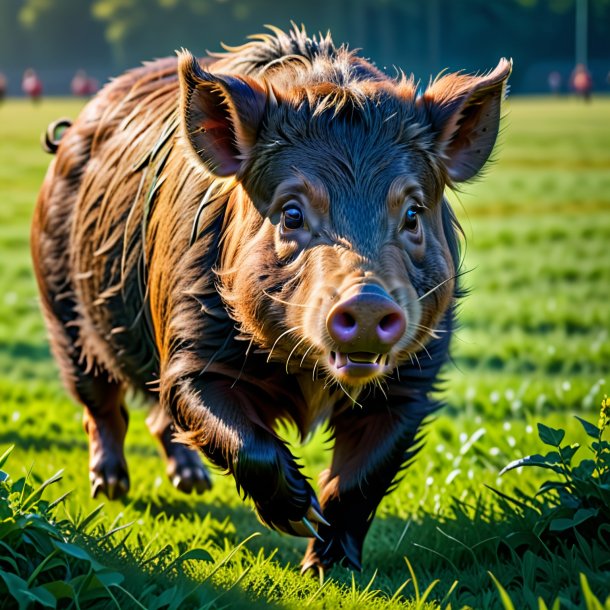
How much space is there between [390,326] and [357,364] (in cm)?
22

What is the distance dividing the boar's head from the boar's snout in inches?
0.6

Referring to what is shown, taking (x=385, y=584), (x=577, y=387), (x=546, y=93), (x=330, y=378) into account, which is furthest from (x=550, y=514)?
(x=546, y=93)

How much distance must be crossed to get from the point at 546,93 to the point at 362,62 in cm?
5646

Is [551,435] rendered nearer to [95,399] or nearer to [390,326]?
[390,326]

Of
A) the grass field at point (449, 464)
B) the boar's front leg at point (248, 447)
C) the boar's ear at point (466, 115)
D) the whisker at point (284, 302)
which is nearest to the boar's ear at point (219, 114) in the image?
the whisker at point (284, 302)

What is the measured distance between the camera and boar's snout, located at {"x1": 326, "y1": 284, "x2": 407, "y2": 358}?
9.89 ft

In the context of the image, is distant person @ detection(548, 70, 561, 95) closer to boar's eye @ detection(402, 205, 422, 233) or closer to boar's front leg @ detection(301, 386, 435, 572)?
boar's front leg @ detection(301, 386, 435, 572)

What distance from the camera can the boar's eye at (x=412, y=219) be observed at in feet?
11.5

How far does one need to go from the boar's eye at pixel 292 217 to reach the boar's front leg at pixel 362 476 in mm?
830

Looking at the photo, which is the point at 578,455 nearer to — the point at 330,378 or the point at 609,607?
the point at 330,378

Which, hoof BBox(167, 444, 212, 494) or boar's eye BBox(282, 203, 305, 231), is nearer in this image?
boar's eye BBox(282, 203, 305, 231)

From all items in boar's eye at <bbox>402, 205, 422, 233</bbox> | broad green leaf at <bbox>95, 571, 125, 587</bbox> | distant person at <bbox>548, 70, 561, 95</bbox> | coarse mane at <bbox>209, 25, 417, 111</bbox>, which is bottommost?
distant person at <bbox>548, 70, 561, 95</bbox>

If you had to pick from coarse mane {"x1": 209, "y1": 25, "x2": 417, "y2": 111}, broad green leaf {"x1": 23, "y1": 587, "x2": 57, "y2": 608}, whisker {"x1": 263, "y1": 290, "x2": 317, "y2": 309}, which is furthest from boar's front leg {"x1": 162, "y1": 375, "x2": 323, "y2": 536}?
coarse mane {"x1": 209, "y1": 25, "x2": 417, "y2": 111}

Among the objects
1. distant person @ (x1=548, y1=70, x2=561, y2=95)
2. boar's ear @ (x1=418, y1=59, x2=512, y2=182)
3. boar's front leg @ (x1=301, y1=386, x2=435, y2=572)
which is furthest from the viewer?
distant person @ (x1=548, y1=70, x2=561, y2=95)
